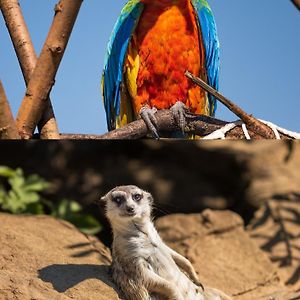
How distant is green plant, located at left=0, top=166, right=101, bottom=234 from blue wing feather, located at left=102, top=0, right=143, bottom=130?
0.36 meters

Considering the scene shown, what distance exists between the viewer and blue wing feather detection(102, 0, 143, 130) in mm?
1946

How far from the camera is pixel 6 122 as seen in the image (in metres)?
0.98

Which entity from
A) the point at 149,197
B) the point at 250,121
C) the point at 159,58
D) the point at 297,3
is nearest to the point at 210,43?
the point at 159,58

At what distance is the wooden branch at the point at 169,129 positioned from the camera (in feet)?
3.77

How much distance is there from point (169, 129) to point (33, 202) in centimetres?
47

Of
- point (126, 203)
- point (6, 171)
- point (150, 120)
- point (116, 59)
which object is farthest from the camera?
point (116, 59)

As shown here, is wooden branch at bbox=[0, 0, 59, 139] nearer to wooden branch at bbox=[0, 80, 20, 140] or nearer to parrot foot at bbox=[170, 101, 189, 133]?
wooden branch at bbox=[0, 80, 20, 140]

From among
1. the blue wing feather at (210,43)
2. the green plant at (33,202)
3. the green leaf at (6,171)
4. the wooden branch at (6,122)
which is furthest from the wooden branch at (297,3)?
the blue wing feather at (210,43)

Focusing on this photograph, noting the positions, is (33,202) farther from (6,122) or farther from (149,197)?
(6,122)

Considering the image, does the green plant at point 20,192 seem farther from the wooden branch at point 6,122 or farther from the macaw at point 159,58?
the wooden branch at point 6,122

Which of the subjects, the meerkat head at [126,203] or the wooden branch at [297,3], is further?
Result: the meerkat head at [126,203]

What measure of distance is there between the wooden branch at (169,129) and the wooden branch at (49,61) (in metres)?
0.14

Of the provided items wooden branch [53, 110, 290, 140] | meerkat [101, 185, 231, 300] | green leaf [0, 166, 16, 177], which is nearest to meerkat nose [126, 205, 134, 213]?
meerkat [101, 185, 231, 300]

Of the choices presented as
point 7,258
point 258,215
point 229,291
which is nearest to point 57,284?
point 7,258
